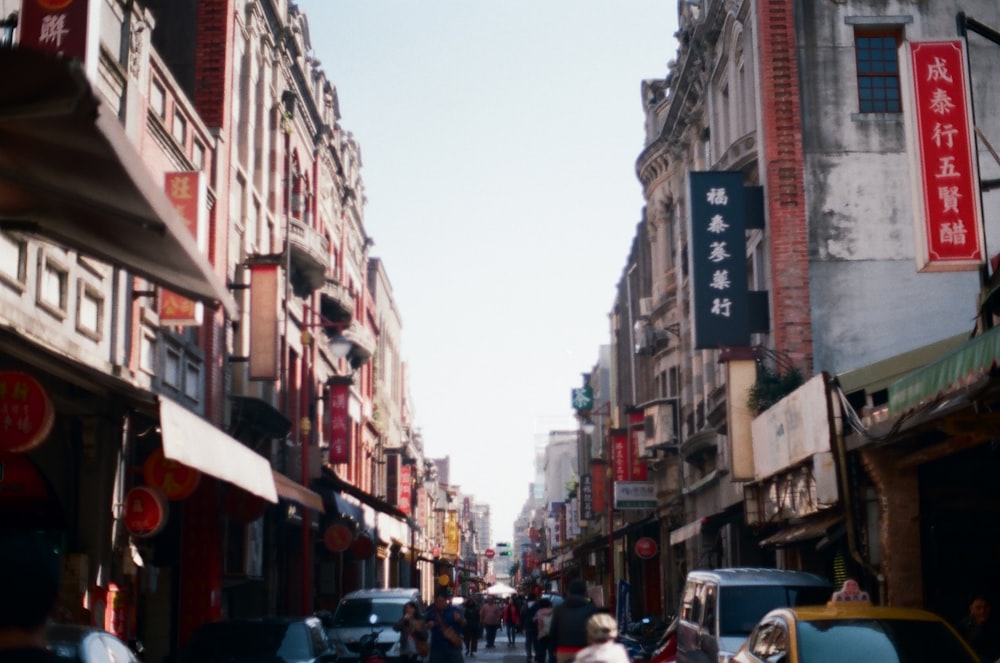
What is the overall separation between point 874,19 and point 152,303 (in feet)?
57.4

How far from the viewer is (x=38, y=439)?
13.2 meters

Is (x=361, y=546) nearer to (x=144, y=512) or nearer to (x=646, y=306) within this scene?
(x=646, y=306)

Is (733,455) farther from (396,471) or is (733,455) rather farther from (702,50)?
(396,471)

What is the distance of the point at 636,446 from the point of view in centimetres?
4912

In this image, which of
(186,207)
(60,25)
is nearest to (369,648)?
(186,207)

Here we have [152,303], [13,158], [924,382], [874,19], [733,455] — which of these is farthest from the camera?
[874,19]

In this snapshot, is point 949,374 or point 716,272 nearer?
point 949,374

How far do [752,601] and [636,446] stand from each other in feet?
110

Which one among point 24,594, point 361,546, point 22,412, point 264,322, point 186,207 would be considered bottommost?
point 24,594

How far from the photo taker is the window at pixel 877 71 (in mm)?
30141

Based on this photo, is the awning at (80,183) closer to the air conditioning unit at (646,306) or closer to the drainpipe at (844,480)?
the drainpipe at (844,480)

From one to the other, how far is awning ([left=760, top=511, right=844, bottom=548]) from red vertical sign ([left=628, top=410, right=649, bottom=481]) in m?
21.7

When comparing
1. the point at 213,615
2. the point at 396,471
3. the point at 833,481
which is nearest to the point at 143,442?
the point at 213,615

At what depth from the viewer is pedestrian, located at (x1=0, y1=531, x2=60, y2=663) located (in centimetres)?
350
